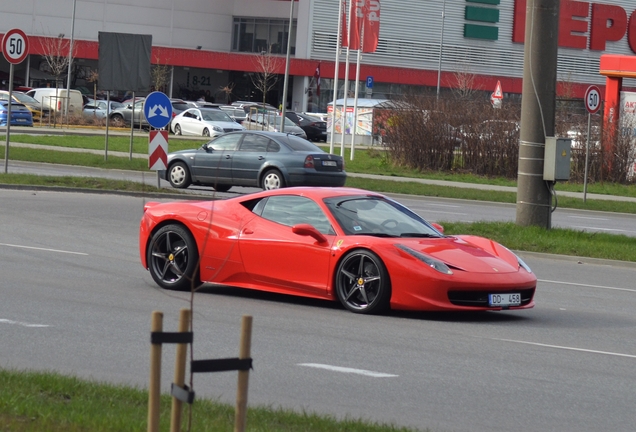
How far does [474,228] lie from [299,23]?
5865 centimetres

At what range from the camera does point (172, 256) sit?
1162cm

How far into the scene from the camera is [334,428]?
6043mm

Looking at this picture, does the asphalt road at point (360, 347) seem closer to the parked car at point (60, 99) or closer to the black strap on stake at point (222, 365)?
the black strap on stake at point (222, 365)

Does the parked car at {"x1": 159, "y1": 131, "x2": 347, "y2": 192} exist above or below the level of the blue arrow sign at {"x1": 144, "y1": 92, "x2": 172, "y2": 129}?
below

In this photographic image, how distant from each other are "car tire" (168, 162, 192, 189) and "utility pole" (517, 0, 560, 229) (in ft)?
32.4

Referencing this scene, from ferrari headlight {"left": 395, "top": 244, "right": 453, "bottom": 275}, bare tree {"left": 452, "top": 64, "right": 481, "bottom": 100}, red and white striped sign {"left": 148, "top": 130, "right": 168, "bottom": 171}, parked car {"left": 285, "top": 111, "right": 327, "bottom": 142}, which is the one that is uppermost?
bare tree {"left": 452, "top": 64, "right": 481, "bottom": 100}

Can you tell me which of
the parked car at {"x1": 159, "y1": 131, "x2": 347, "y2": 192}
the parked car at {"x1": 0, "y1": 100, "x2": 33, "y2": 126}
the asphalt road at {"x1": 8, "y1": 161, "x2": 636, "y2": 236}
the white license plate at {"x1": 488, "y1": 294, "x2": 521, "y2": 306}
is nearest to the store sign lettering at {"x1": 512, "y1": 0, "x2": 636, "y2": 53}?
the parked car at {"x1": 0, "y1": 100, "x2": 33, "y2": 126}

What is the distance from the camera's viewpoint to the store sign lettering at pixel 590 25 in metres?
77.7

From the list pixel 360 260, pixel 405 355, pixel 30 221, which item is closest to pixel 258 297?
pixel 360 260

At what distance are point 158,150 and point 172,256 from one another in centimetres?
1158

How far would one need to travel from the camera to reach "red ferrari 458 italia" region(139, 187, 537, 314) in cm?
1037

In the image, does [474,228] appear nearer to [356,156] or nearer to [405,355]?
[405,355]

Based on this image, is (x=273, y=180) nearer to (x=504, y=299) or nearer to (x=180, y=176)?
(x=180, y=176)

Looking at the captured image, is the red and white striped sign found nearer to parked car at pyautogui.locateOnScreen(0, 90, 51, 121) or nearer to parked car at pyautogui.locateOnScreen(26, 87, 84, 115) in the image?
parked car at pyautogui.locateOnScreen(26, 87, 84, 115)
